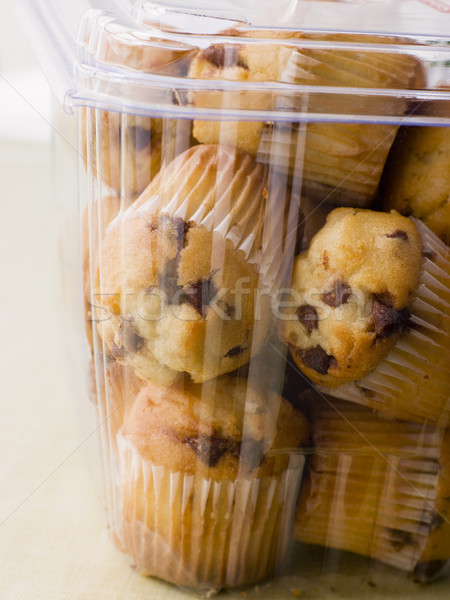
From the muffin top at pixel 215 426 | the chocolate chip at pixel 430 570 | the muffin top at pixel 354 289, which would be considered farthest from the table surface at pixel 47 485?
the muffin top at pixel 354 289

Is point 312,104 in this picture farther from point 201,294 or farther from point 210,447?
point 210,447

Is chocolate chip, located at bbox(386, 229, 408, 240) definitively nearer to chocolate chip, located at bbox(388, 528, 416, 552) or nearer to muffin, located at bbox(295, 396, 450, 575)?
muffin, located at bbox(295, 396, 450, 575)

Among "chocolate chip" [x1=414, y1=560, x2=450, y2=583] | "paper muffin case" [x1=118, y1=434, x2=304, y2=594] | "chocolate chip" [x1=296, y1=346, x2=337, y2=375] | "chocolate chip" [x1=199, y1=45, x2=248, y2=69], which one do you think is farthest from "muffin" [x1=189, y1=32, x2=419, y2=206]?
"chocolate chip" [x1=414, y1=560, x2=450, y2=583]

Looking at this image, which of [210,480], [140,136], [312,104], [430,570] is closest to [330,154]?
[312,104]

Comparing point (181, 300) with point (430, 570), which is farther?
point (430, 570)

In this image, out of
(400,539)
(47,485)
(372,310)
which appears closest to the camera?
(372,310)

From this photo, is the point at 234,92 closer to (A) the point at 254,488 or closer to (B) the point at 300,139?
(B) the point at 300,139

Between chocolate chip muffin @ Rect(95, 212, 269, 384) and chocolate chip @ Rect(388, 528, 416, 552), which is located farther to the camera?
chocolate chip @ Rect(388, 528, 416, 552)

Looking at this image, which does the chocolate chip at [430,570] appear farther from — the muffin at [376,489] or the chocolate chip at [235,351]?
the chocolate chip at [235,351]
